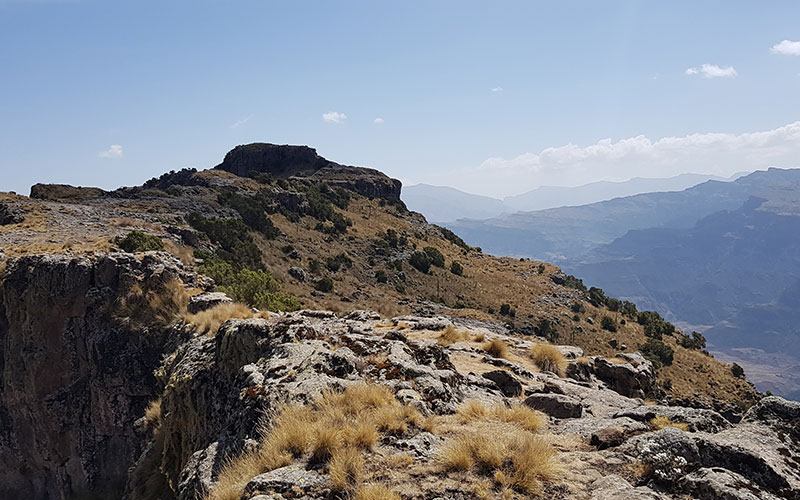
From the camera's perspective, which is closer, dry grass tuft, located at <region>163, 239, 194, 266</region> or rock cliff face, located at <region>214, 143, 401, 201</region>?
dry grass tuft, located at <region>163, 239, 194, 266</region>

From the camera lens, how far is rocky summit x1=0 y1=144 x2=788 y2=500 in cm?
559

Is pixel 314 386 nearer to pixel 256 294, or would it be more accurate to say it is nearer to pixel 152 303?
pixel 256 294

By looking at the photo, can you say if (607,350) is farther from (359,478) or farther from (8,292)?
(8,292)

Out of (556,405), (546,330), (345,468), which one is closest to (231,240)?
(546,330)

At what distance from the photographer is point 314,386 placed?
7.85m

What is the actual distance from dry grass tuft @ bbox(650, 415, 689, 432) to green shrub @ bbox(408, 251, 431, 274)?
46245 millimetres

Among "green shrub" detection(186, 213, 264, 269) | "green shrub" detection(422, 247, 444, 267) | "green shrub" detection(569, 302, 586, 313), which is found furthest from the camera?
"green shrub" detection(422, 247, 444, 267)

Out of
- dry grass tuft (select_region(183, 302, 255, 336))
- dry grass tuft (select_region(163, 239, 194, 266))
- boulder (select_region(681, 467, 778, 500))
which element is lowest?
boulder (select_region(681, 467, 778, 500))

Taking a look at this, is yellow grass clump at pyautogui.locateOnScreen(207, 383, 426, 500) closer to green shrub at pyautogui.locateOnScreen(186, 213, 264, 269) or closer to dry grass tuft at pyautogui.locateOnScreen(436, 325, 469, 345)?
dry grass tuft at pyautogui.locateOnScreen(436, 325, 469, 345)

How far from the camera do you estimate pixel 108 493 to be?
17.9 meters

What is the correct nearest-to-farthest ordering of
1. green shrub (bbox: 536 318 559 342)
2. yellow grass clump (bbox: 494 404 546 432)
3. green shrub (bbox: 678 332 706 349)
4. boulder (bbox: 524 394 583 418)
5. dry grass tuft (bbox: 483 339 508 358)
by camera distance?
yellow grass clump (bbox: 494 404 546 432), boulder (bbox: 524 394 583 418), dry grass tuft (bbox: 483 339 508 358), green shrub (bbox: 536 318 559 342), green shrub (bbox: 678 332 706 349)

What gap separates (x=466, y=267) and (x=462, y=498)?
2213 inches

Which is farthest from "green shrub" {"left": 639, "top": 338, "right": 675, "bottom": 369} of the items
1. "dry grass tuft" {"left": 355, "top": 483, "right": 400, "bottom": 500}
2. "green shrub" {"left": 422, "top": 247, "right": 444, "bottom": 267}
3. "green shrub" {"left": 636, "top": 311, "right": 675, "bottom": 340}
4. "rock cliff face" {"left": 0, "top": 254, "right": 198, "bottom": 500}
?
"dry grass tuft" {"left": 355, "top": 483, "right": 400, "bottom": 500}

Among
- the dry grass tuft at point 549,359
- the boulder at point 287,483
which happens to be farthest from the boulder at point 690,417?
the dry grass tuft at point 549,359
